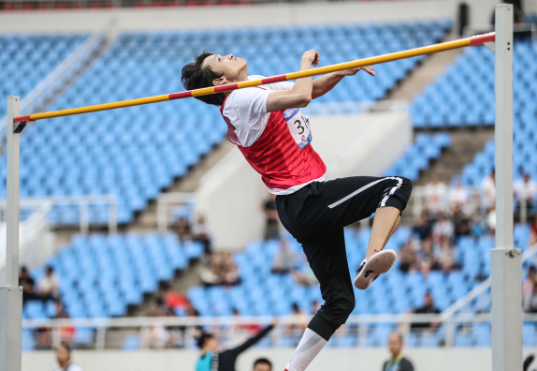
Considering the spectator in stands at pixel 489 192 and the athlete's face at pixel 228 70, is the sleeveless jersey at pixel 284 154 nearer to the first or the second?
the athlete's face at pixel 228 70

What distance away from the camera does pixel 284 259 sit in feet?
36.2

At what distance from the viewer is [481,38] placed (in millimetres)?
3449

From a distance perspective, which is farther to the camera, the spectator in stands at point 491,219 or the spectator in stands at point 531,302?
the spectator in stands at point 491,219

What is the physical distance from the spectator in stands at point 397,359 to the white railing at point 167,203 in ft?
22.2

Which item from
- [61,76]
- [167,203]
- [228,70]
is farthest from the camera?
[61,76]

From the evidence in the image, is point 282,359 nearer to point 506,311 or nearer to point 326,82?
point 326,82

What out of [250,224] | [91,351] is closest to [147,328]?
[91,351]

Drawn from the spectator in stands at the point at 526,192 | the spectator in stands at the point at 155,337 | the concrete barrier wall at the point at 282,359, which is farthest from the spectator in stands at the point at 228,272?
the spectator in stands at the point at 526,192

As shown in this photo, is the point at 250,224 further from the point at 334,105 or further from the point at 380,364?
the point at 380,364

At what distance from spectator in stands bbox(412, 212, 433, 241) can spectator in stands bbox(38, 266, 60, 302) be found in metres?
5.26

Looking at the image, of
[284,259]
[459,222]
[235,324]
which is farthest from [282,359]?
[459,222]

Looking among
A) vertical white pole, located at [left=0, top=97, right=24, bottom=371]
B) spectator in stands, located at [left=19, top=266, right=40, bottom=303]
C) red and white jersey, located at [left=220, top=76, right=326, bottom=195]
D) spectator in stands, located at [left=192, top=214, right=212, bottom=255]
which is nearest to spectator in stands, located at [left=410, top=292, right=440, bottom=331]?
spectator in stands, located at [left=192, top=214, right=212, bottom=255]

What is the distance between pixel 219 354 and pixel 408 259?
4705 mm

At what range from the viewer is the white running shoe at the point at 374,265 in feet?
12.2
